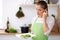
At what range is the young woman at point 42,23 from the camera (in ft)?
5.62

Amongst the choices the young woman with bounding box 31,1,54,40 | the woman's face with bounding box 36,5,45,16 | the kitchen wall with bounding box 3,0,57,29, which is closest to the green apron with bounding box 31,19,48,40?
the young woman with bounding box 31,1,54,40

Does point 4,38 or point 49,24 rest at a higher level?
point 49,24

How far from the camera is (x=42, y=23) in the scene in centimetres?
181

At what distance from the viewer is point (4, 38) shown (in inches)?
113

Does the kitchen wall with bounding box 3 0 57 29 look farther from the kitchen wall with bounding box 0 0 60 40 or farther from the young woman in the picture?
the young woman

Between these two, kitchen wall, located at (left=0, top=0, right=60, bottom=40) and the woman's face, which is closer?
the woman's face

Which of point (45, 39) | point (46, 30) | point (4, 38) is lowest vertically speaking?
point (4, 38)

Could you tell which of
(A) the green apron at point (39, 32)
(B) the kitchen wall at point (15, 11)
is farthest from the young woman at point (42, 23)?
(B) the kitchen wall at point (15, 11)

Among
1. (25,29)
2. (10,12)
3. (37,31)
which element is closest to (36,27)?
(37,31)

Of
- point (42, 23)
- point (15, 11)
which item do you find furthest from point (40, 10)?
point (15, 11)

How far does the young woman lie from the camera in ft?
5.62

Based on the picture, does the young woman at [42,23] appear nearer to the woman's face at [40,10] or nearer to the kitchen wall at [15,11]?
the woman's face at [40,10]

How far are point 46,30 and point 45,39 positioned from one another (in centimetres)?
14

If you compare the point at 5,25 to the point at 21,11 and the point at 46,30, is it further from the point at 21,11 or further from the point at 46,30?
the point at 46,30
